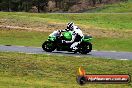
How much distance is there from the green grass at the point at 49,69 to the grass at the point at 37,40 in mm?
9610

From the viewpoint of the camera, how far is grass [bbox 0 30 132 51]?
31.5 metres

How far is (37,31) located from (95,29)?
574 centimetres

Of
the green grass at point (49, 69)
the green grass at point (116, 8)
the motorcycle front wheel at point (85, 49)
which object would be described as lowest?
the green grass at point (116, 8)

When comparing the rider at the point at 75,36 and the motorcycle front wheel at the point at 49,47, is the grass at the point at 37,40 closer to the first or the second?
the motorcycle front wheel at the point at 49,47

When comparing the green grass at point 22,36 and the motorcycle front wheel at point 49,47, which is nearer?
the motorcycle front wheel at point 49,47

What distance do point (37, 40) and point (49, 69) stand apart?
16.3 m

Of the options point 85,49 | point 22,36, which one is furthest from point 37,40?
point 85,49

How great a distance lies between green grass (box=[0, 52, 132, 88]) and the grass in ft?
31.5

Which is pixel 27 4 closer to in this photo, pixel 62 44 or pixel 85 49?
pixel 62 44

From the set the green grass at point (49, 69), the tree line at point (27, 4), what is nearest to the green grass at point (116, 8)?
the tree line at point (27, 4)

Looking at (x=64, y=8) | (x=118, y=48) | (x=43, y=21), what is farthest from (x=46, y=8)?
(x=118, y=48)

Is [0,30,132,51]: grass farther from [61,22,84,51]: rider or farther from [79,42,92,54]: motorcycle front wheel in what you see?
[61,22,84,51]: rider

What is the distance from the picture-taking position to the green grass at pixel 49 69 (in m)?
15.6

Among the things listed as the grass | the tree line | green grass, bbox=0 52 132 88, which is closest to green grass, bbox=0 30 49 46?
the grass
